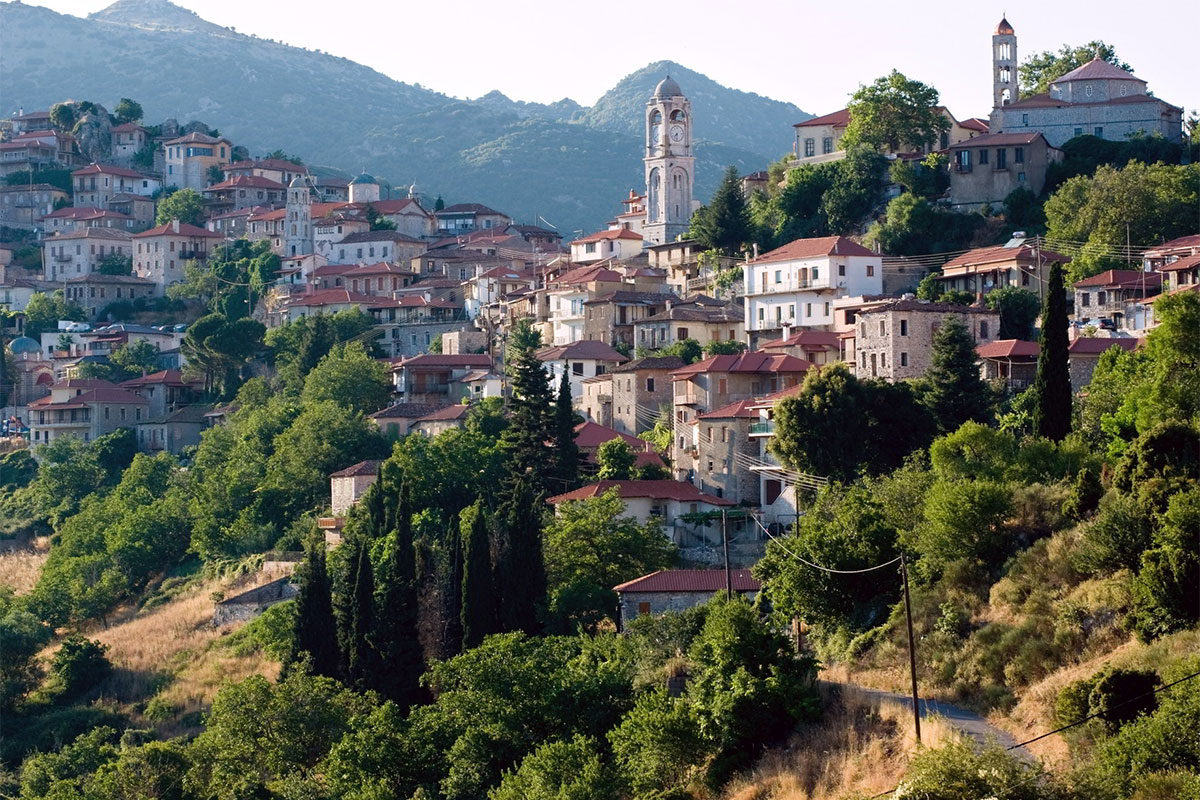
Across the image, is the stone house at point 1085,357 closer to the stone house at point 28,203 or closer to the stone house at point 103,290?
the stone house at point 103,290

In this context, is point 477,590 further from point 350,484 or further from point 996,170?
point 996,170

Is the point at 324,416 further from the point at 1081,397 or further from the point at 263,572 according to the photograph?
the point at 1081,397

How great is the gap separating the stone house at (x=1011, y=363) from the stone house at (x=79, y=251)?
229ft

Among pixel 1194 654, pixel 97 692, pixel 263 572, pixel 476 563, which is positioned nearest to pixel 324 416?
pixel 263 572

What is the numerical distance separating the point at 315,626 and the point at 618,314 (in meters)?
28.3

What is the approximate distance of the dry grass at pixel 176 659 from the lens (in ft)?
209

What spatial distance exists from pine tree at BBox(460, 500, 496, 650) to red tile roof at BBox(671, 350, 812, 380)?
15894 millimetres

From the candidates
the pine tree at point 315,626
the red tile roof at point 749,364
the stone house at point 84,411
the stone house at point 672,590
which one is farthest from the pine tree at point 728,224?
the stone house at point 672,590

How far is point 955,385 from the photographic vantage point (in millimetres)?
57500

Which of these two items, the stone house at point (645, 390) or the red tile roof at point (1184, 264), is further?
the stone house at point (645, 390)

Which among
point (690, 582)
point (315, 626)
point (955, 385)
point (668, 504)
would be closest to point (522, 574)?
point (690, 582)

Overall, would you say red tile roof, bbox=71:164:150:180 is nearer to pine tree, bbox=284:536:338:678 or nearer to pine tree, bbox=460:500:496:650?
pine tree, bbox=284:536:338:678

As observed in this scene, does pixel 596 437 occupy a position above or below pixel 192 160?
below


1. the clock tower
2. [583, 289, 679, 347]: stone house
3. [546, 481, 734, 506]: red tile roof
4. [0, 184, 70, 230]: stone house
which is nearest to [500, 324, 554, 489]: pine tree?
[546, 481, 734, 506]: red tile roof
